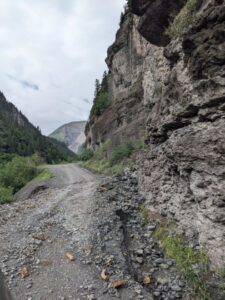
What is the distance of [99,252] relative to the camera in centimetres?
582

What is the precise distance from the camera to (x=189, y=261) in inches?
200

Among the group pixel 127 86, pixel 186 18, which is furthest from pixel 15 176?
pixel 127 86

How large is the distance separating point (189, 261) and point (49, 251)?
15.6 feet

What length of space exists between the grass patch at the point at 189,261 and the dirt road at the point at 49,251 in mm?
2558

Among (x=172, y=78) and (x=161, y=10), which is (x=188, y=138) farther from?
(x=161, y=10)

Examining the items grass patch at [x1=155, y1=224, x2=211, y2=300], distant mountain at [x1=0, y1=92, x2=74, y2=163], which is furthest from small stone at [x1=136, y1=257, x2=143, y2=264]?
distant mountain at [x1=0, y1=92, x2=74, y2=163]

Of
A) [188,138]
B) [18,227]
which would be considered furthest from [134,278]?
[18,227]

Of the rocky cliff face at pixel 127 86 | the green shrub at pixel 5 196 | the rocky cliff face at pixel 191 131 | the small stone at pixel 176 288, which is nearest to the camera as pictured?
the small stone at pixel 176 288

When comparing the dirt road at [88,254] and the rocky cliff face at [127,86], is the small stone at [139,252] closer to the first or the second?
the dirt road at [88,254]

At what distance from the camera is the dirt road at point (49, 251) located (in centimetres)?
440

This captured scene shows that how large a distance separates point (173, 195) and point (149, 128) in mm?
3591

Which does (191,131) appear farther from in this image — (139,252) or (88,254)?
(88,254)

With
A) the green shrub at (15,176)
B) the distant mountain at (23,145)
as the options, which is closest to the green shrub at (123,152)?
the green shrub at (15,176)

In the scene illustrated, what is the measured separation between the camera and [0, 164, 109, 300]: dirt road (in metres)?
4.40
